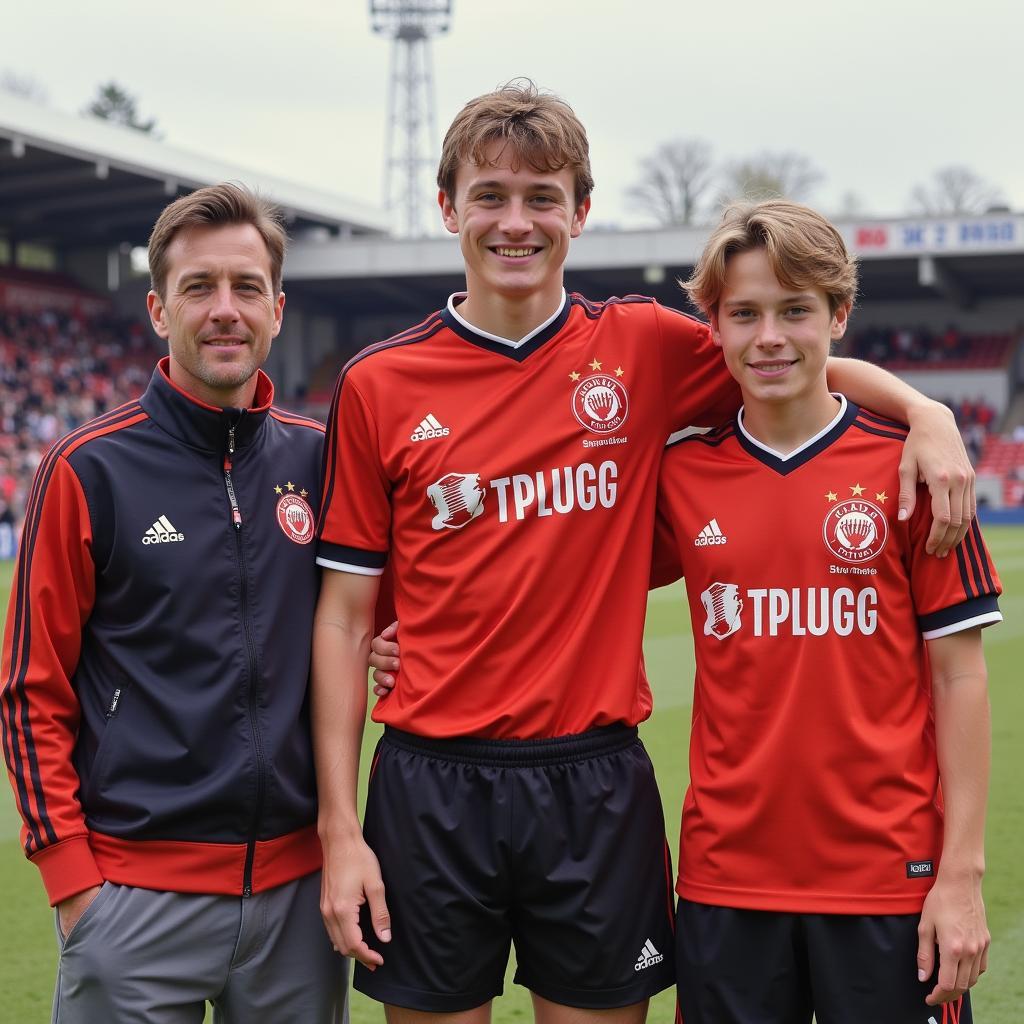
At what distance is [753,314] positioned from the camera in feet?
8.87

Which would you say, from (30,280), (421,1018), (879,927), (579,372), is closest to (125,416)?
(579,372)

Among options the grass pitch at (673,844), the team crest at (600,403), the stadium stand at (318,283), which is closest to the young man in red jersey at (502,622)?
the team crest at (600,403)

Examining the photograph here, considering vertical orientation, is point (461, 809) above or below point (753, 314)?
below

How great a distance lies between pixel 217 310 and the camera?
2.81 m

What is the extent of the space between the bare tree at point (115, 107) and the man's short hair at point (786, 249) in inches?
2394

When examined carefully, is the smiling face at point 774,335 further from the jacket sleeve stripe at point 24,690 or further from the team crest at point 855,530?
the jacket sleeve stripe at point 24,690

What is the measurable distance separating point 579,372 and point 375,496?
526 millimetres

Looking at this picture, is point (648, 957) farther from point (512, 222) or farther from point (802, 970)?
point (512, 222)

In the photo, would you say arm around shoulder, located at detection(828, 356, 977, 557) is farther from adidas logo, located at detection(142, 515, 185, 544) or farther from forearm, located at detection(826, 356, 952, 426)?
adidas logo, located at detection(142, 515, 185, 544)

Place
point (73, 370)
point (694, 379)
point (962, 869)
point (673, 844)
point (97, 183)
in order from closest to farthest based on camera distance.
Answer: point (962, 869), point (694, 379), point (673, 844), point (97, 183), point (73, 370)

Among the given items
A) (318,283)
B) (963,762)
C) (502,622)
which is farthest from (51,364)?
(963,762)

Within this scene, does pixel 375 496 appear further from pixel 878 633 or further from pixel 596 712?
pixel 878 633

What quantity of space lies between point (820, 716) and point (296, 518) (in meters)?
1.21

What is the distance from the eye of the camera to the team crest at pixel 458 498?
2.75 meters
